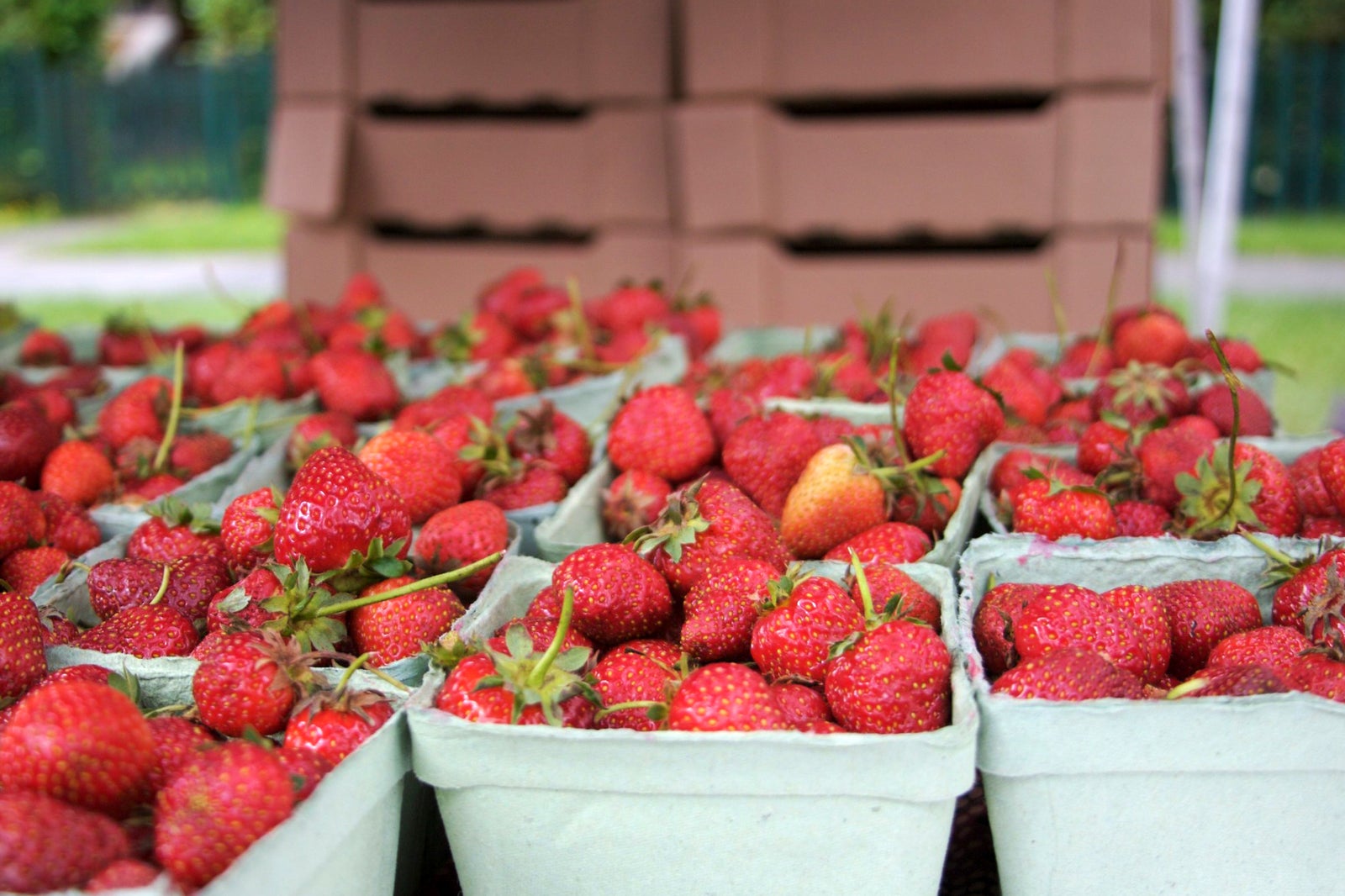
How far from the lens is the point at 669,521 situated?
1315mm

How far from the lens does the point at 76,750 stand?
923 mm

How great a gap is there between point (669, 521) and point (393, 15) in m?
2.44

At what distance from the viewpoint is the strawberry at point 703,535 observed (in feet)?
4.20

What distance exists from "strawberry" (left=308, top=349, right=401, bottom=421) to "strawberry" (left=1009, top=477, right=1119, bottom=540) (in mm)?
1027

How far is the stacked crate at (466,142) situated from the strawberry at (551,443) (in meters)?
1.72

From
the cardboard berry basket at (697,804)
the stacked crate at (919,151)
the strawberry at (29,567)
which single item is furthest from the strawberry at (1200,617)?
the stacked crate at (919,151)

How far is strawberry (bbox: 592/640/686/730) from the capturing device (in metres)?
1.07

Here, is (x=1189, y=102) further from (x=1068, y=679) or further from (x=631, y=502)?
(x=1068, y=679)

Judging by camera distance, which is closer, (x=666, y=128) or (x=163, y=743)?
(x=163, y=743)

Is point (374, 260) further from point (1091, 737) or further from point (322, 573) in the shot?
point (1091, 737)

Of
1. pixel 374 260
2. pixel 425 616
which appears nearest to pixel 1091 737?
pixel 425 616

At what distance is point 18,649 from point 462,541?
1.46 feet

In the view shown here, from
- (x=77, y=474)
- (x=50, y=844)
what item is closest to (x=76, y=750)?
(x=50, y=844)

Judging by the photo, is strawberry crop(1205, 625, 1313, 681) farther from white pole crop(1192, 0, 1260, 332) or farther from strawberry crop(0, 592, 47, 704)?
white pole crop(1192, 0, 1260, 332)
